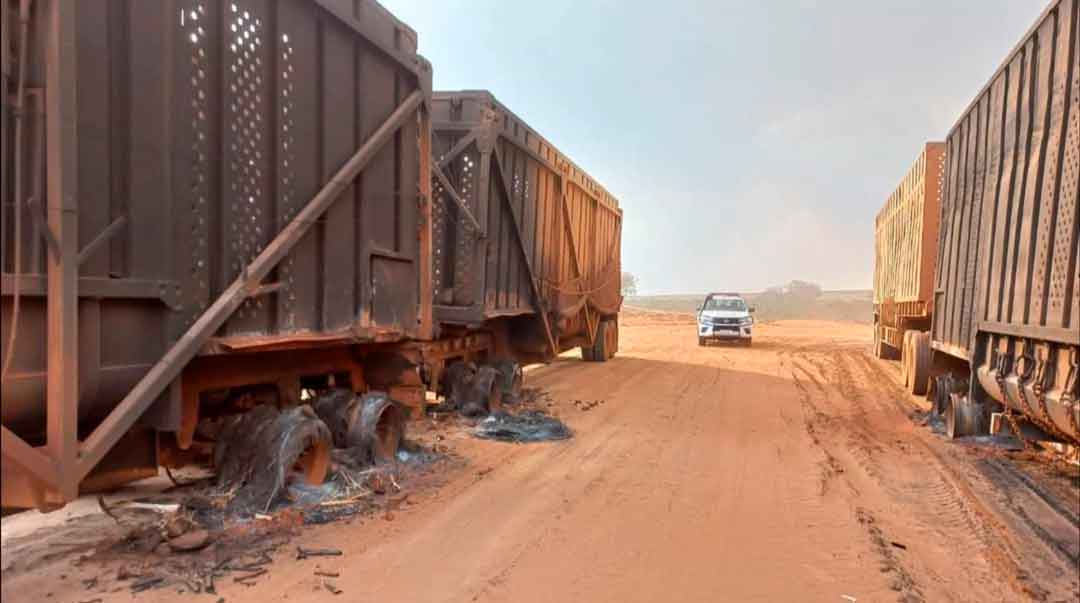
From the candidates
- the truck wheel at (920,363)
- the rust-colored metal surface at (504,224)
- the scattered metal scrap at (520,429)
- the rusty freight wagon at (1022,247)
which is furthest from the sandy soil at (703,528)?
the truck wheel at (920,363)

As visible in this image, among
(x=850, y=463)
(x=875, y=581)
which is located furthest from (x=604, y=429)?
(x=875, y=581)

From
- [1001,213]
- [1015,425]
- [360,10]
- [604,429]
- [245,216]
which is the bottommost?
[604,429]

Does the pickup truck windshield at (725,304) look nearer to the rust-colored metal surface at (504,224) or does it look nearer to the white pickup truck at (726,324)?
the white pickup truck at (726,324)

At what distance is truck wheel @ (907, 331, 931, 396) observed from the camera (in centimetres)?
1230

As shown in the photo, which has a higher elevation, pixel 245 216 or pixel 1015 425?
pixel 245 216

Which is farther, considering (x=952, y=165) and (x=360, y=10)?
(x=952, y=165)

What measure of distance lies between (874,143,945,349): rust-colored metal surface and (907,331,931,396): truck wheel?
0.70 metres

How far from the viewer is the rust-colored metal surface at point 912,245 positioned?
1278 cm

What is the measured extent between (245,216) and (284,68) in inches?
45.4

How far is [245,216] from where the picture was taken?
4566 mm

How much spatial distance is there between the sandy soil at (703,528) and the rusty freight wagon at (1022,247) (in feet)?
2.98

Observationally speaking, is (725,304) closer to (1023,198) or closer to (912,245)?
(912,245)

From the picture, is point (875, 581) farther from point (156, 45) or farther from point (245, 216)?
point (156, 45)

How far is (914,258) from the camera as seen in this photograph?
45.3ft
